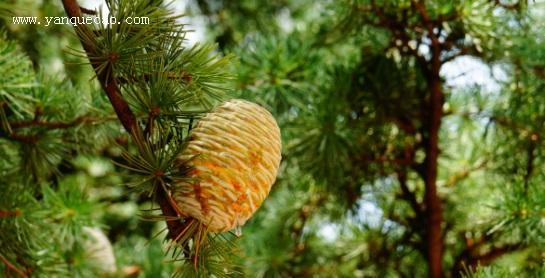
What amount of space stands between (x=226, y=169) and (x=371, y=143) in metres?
0.36

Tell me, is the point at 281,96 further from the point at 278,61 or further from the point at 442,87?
the point at 442,87

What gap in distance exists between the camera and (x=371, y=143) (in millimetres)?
713

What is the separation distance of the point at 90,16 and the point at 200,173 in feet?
0.37

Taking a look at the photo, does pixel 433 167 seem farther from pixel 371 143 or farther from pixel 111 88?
pixel 111 88

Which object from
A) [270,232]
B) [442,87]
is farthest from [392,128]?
[270,232]

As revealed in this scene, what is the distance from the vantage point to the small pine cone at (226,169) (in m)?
0.38

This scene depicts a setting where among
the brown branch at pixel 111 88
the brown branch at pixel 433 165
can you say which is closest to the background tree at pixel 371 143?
the brown branch at pixel 433 165

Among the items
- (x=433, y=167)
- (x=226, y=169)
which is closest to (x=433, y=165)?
(x=433, y=167)

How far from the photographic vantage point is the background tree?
60cm

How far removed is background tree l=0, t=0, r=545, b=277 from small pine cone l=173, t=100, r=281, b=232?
183 millimetres

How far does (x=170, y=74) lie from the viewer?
1.29ft

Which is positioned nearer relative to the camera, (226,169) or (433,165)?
(226,169)

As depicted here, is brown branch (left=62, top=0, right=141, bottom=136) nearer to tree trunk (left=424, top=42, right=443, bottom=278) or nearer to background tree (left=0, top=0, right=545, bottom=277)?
background tree (left=0, top=0, right=545, bottom=277)

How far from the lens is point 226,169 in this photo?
38 cm
